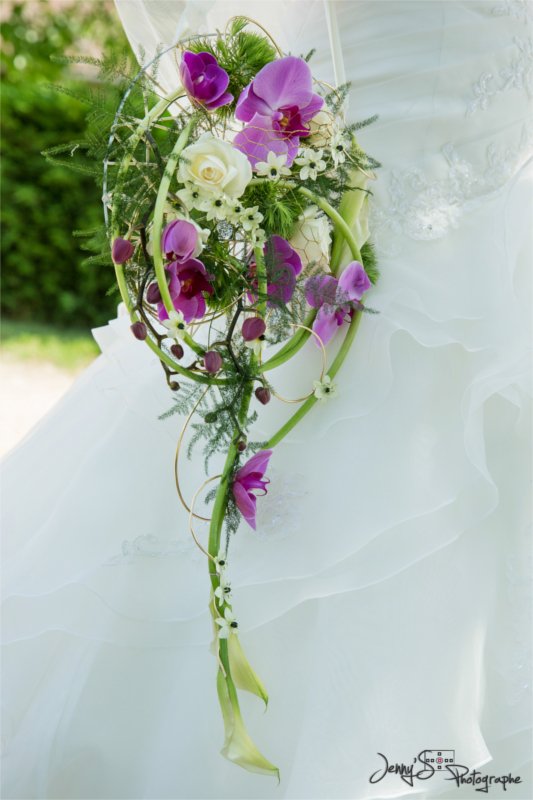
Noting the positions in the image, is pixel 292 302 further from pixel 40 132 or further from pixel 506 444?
pixel 40 132

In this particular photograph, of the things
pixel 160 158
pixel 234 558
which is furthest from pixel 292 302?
pixel 234 558

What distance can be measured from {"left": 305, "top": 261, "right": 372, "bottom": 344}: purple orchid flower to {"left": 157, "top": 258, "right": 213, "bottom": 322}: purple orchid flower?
183 millimetres

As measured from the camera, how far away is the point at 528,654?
1.53m

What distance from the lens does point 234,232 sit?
4.44 feet

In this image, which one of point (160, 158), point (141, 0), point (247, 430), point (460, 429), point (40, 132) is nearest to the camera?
point (160, 158)

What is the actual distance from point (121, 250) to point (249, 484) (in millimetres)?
439

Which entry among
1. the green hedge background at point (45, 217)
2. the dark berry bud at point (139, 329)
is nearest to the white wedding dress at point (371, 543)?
the dark berry bud at point (139, 329)

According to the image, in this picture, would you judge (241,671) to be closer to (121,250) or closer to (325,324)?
(325,324)

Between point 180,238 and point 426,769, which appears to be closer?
point 180,238

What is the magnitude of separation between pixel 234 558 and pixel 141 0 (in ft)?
3.83

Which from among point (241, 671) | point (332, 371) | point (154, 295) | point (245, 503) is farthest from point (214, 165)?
point (241, 671)

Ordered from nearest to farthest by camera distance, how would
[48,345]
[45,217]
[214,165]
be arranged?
[214,165] < [48,345] < [45,217]

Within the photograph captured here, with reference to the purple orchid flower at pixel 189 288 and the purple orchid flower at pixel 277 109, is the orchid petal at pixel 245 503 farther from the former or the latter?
the purple orchid flower at pixel 277 109

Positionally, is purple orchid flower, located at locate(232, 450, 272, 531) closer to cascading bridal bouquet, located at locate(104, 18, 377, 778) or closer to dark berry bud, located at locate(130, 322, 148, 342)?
cascading bridal bouquet, located at locate(104, 18, 377, 778)
